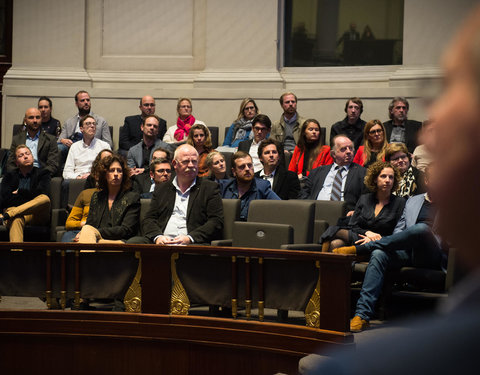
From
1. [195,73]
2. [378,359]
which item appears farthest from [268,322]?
[195,73]

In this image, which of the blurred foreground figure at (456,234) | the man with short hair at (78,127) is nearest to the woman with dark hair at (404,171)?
the man with short hair at (78,127)

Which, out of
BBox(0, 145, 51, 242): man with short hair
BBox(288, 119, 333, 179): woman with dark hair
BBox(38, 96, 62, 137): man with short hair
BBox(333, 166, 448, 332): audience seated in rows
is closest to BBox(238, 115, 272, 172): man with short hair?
BBox(288, 119, 333, 179): woman with dark hair

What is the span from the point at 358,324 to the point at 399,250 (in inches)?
27.4

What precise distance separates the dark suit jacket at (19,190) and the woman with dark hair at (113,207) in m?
1.23

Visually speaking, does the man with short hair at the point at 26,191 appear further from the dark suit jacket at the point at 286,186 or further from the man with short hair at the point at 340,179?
the man with short hair at the point at 340,179

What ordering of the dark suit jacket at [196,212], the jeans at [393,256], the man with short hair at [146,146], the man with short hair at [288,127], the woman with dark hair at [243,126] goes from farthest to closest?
the woman with dark hair at [243,126] → the man with short hair at [288,127] → the man with short hair at [146,146] → the dark suit jacket at [196,212] → the jeans at [393,256]

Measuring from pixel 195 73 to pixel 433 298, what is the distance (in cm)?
533

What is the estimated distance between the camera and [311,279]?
4.16m

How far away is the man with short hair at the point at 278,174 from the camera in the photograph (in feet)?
20.4

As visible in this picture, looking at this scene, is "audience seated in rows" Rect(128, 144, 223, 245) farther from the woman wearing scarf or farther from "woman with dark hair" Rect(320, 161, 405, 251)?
the woman wearing scarf

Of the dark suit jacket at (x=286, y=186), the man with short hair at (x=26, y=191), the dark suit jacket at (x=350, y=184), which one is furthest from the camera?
Result: the man with short hair at (x=26, y=191)

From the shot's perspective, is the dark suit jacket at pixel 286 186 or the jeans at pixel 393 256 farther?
the dark suit jacket at pixel 286 186

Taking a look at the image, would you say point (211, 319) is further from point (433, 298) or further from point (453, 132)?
point (453, 132)

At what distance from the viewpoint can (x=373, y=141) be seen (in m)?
6.71
